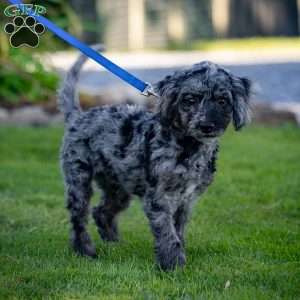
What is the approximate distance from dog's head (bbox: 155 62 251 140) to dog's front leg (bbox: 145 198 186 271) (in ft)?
1.86

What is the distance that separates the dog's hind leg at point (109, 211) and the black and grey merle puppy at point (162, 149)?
0.79ft

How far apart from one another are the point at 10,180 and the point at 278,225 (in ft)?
11.4

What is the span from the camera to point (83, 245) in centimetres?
607

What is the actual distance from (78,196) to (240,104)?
1.54 meters

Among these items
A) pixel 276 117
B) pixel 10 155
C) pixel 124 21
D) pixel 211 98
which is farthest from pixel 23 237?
pixel 124 21

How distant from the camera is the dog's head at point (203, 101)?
17.3 feet

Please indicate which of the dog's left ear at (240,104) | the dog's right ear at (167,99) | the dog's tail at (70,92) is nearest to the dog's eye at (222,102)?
the dog's left ear at (240,104)

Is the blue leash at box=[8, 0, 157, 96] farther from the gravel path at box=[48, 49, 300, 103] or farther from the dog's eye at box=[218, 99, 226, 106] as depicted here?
the gravel path at box=[48, 49, 300, 103]

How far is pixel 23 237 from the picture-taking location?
21.3ft

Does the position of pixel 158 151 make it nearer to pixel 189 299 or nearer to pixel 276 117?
pixel 189 299

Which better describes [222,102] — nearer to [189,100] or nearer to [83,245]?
[189,100]

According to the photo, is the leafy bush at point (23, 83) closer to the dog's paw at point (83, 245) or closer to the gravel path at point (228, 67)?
the gravel path at point (228, 67)

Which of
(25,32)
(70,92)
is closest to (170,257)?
(70,92)

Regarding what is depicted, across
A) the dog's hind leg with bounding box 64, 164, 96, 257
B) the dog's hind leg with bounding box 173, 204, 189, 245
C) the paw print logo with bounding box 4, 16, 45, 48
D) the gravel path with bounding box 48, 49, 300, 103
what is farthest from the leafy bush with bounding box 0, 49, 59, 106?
the dog's hind leg with bounding box 173, 204, 189, 245
